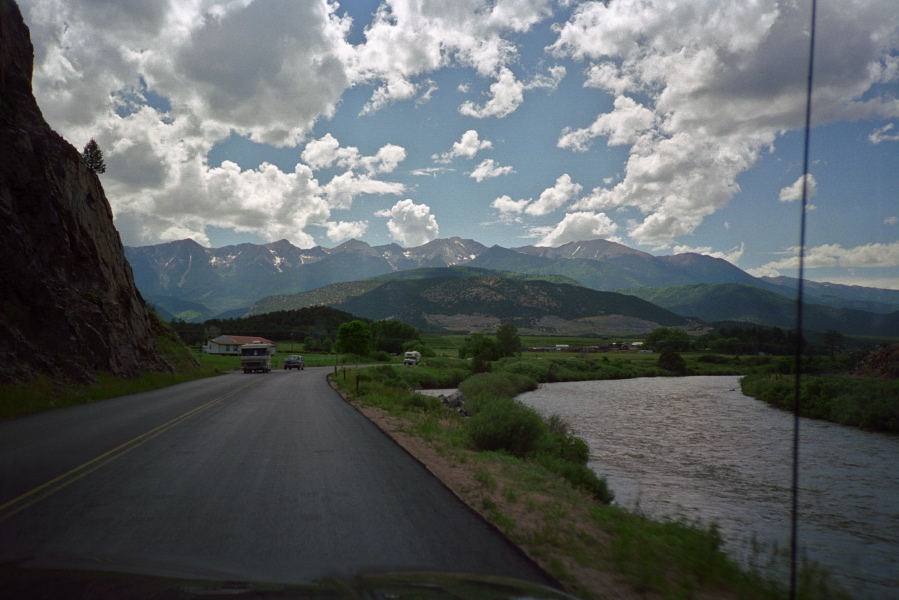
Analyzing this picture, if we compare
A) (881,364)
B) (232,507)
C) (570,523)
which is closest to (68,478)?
(232,507)

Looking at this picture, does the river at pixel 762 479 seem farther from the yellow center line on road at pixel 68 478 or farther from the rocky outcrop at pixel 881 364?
the yellow center line on road at pixel 68 478

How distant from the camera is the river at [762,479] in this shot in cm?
891

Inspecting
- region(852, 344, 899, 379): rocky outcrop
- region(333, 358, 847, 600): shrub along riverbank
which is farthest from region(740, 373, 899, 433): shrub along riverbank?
region(333, 358, 847, 600): shrub along riverbank

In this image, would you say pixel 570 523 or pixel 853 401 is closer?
pixel 570 523

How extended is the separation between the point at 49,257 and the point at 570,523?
27378 mm

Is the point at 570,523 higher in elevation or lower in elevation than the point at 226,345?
higher

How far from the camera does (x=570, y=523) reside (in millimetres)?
6246

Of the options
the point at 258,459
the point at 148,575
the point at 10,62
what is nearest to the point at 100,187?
the point at 10,62

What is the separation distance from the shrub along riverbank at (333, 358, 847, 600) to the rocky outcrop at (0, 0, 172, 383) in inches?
604

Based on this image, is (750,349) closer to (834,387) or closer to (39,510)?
(834,387)

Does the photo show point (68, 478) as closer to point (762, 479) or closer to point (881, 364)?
point (762, 479)

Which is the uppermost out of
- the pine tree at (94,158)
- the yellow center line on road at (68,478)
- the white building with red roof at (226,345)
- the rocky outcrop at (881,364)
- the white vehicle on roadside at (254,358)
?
the pine tree at (94,158)

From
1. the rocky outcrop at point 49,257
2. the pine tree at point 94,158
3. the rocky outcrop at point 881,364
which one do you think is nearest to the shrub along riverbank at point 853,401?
the rocky outcrop at point 881,364

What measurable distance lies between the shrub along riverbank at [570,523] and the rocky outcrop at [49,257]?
50.3 ft
